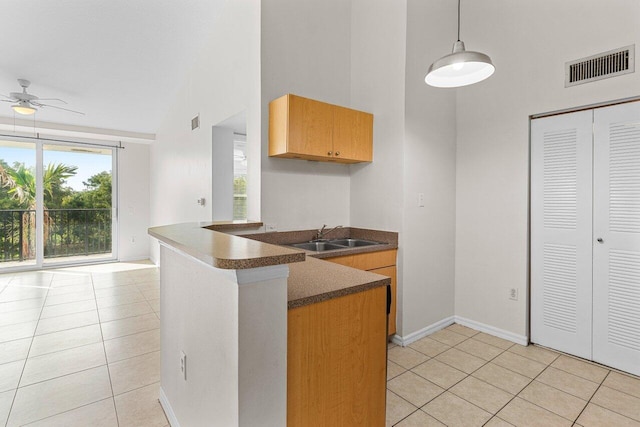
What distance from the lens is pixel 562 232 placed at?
2709mm

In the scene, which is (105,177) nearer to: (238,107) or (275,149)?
(238,107)

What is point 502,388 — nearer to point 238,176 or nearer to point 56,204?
point 238,176

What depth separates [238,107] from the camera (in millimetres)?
3184

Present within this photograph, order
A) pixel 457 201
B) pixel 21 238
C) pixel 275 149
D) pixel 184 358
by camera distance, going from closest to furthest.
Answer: pixel 184 358 → pixel 275 149 → pixel 457 201 → pixel 21 238

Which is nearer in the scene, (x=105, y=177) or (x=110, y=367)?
(x=110, y=367)

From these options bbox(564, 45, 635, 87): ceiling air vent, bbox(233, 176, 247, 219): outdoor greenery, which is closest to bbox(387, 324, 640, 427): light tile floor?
bbox(564, 45, 635, 87): ceiling air vent

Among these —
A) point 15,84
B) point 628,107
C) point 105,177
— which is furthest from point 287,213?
point 105,177

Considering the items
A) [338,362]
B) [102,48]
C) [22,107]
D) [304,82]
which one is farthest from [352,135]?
[22,107]

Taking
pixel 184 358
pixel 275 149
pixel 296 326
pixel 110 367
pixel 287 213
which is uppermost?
pixel 275 149

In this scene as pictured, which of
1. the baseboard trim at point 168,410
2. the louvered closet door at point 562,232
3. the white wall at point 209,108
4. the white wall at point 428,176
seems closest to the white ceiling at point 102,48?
the white wall at point 209,108

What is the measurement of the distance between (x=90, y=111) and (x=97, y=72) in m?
1.68

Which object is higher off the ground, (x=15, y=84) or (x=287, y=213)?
(x=15, y=84)

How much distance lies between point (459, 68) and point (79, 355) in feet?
12.5

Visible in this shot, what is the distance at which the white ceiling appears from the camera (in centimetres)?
289
